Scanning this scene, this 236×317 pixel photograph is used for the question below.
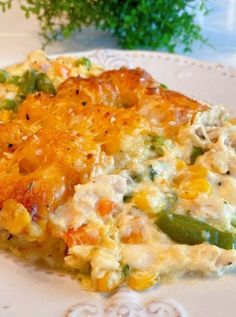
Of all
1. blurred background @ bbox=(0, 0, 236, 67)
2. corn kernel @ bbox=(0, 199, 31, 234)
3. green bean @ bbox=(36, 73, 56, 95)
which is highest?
green bean @ bbox=(36, 73, 56, 95)

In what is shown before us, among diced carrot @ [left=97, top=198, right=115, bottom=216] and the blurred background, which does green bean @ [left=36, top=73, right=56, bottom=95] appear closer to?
diced carrot @ [left=97, top=198, right=115, bottom=216]

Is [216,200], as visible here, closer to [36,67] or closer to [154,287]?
[154,287]

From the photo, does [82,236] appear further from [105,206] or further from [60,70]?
[60,70]

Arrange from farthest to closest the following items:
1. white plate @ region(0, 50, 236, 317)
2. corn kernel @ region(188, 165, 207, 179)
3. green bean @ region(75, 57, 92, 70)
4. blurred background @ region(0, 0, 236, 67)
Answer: blurred background @ region(0, 0, 236, 67)
green bean @ region(75, 57, 92, 70)
corn kernel @ region(188, 165, 207, 179)
white plate @ region(0, 50, 236, 317)

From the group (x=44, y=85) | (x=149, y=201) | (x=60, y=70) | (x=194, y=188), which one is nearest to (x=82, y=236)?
(x=149, y=201)

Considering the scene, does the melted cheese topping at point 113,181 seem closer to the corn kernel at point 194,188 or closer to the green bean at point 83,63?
the corn kernel at point 194,188

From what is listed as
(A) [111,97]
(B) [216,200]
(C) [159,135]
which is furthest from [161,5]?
(B) [216,200]

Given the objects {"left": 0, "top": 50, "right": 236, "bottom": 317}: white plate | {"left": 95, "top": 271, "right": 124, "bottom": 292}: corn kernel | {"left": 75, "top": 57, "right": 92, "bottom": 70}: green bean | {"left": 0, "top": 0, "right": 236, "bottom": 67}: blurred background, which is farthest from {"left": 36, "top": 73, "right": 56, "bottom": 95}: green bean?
{"left": 0, "top": 0, "right": 236, "bottom": 67}: blurred background
